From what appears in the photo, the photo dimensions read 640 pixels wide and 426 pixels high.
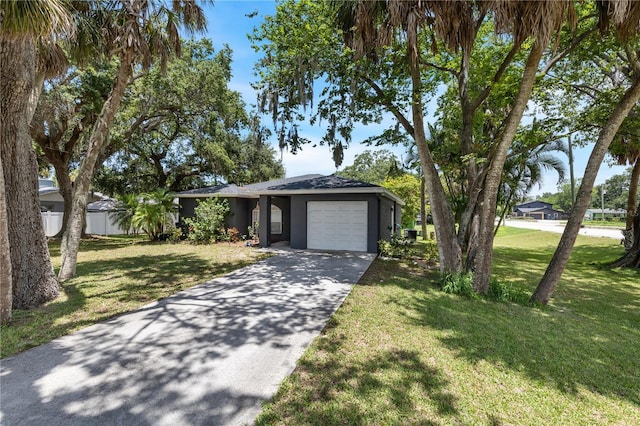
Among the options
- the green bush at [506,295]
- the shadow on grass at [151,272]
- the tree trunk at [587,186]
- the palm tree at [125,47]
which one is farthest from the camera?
the palm tree at [125,47]

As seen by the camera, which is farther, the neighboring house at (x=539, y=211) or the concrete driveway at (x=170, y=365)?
the neighboring house at (x=539, y=211)

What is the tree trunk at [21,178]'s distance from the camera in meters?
4.64

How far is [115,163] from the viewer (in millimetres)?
19594

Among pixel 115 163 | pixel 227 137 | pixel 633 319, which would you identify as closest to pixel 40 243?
pixel 633 319

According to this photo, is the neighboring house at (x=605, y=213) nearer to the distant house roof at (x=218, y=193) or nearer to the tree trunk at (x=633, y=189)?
the tree trunk at (x=633, y=189)

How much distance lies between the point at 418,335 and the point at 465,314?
154 centimetres

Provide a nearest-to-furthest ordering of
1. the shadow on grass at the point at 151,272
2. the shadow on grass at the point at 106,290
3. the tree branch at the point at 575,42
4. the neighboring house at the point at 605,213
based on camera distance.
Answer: the shadow on grass at the point at 106,290
the tree branch at the point at 575,42
the shadow on grass at the point at 151,272
the neighboring house at the point at 605,213

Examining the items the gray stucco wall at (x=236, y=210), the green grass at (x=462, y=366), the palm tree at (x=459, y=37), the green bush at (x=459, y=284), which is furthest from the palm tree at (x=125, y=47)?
the green bush at (x=459, y=284)


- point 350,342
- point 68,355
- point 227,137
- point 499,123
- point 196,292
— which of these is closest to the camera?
point 68,355

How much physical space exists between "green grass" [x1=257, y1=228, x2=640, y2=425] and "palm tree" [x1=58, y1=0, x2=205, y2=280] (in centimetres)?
663

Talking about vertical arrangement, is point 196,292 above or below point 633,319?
above

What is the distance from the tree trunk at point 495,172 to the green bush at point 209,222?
11195 millimetres

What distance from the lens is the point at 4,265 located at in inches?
157

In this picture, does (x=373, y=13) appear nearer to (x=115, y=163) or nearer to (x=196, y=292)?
(x=196, y=292)
